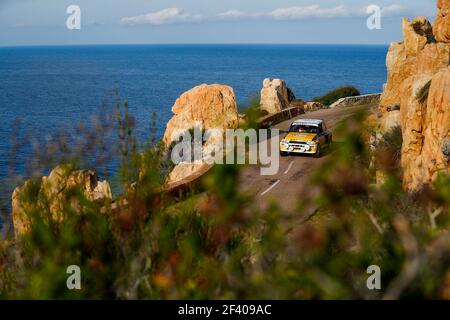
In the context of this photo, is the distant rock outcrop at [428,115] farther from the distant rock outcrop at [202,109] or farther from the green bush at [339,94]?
the green bush at [339,94]

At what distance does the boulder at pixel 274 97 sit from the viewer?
42406 mm

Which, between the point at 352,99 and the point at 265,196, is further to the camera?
the point at 352,99

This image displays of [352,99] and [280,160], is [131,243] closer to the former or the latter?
[280,160]

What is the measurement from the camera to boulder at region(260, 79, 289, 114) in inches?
1670

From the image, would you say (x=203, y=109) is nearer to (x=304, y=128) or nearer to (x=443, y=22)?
(x=304, y=128)

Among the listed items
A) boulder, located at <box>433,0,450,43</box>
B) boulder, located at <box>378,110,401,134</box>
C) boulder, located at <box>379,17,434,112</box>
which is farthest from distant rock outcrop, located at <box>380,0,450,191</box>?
boulder, located at <box>379,17,434,112</box>

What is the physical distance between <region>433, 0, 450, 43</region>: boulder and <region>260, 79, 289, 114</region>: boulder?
1944 centimetres

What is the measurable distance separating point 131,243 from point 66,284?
113cm

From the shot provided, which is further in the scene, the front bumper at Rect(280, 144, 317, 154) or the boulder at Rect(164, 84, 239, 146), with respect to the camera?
the boulder at Rect(164, 84, 239, 146)

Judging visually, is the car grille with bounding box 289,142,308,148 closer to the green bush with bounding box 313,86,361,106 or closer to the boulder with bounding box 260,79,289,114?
the boulder with bounding box 260,79,289,114

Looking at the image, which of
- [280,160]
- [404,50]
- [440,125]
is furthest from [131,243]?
[404,50]

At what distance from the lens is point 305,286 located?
5.83m

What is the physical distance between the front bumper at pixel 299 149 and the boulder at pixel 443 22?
21.5 ft

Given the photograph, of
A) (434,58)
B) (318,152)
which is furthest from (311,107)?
(434,58)
